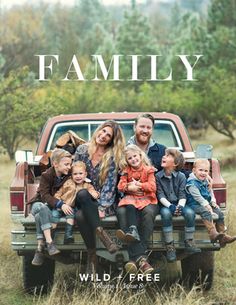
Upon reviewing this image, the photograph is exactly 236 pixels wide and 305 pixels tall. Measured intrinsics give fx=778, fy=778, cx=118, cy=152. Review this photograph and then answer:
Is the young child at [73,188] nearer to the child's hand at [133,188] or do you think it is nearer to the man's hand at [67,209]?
the man's hand at [67,209]

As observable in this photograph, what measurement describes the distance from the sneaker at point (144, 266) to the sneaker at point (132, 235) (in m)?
0.17

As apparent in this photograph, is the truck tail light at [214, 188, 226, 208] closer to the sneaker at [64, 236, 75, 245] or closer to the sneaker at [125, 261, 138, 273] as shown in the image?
the sneaker at [125, 261, 138, 273]

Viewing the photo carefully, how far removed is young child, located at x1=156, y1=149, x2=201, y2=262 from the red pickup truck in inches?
2.2

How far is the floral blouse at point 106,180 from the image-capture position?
19.7 ft

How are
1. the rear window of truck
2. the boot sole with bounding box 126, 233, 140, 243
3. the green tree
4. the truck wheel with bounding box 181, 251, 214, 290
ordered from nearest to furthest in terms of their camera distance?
the boot sole with bounding box 126, 233, 140, 243 → the truck wheel with bounding box 181, 251, 214, 290 → the rear window of truck → the green tree

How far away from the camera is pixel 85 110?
3167cm

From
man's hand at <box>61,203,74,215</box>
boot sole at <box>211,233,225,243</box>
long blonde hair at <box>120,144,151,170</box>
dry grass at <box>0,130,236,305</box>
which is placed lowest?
dry grass at <box>0,130,236,305</box>

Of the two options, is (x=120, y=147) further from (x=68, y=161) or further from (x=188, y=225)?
(x=188, y=225)

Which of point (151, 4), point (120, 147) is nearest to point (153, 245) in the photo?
Answer: point (120, 147)

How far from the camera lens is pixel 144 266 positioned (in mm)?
5730

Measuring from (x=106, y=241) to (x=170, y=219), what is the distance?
514 millimetres

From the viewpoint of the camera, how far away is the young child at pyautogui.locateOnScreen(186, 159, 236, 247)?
19.5ft

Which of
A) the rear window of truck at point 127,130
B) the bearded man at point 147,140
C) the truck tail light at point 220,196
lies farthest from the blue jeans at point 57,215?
the rear window of truck at point 127,130

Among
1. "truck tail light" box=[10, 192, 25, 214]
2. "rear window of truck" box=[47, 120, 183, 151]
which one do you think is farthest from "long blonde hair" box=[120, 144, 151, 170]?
"rear window of truck" box=[47, 120, 183, 151]
